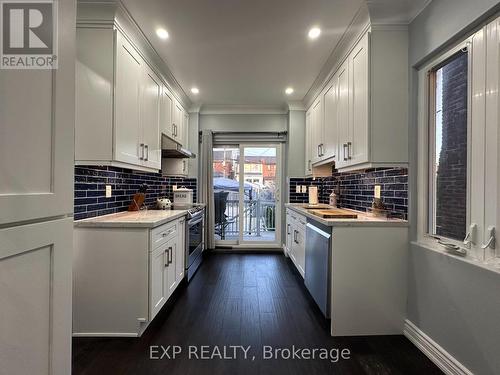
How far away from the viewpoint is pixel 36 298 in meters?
0.69

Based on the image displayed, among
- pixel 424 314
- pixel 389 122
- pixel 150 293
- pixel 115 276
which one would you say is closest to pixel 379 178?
pixel 389 122

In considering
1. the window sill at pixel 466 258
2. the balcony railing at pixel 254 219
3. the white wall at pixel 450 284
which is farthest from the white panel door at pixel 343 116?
the balcony railing at pixel 254 219

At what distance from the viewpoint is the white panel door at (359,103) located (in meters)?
2.12

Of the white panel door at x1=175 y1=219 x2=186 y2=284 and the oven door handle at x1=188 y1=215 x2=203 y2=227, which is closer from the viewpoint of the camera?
the white panel door at x1=175 y1=219 x2=186 y2=284

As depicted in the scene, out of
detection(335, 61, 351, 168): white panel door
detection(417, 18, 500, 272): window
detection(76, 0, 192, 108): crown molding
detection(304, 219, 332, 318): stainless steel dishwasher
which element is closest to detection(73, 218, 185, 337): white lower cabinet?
detection(304, 219, 332, 318): stainless steel dishwasher

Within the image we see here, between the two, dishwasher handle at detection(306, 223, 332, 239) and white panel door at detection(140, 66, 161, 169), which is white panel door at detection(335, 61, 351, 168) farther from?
white panel door at detection(140, 66, 161, 169)

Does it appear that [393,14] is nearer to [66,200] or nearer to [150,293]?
[66,200]

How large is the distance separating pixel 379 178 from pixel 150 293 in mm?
2376

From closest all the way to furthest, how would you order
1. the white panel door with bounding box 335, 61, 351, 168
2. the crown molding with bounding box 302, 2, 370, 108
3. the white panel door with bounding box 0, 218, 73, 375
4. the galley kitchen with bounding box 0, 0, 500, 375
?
the white panel door with bounding box 0, 218, 73, 375 → the galley kitchen with bounding box 0, 0, 500, 375 → the crown molding with bounding box 302, 2, 370, 108 → the white panel door with bounding box 335, 61, 351, 168

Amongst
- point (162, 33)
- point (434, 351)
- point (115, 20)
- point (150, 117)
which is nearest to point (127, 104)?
point (150, 117)

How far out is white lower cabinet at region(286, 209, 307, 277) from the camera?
2.98 m

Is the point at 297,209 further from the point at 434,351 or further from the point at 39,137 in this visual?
the point at 39,137

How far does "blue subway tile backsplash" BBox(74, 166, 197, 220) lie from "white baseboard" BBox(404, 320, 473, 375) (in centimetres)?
278

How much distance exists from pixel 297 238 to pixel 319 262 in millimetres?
1031
